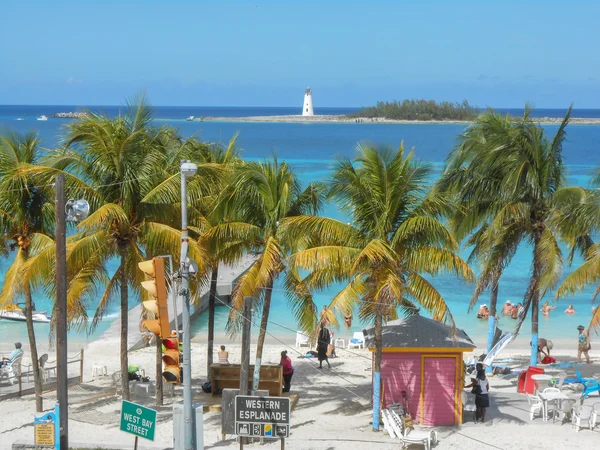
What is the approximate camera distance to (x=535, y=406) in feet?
57.2

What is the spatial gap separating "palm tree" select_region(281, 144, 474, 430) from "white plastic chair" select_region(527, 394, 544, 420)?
327 cm

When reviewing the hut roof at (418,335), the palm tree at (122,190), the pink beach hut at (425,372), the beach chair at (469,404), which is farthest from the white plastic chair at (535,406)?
the palm tree at (122,190)

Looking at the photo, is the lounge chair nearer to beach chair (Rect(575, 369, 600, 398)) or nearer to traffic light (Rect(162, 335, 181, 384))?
beach chair (Rect(575, 369, 600, 398))

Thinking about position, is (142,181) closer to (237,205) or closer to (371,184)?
(237,205)

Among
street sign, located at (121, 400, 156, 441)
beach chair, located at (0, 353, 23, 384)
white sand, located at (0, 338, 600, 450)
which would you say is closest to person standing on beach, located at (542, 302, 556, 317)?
white sand, located at (0, 338, 600, 450)

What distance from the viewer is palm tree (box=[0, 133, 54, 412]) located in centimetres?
1667

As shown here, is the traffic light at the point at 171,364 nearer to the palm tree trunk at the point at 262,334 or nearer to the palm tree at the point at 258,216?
the palm tree at the point at 258,216

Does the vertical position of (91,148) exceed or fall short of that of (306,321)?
it exceeds it

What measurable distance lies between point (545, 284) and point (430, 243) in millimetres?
4824

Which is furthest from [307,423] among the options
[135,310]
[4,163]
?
[135,310]

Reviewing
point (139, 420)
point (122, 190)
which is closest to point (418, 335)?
point (139, 420)

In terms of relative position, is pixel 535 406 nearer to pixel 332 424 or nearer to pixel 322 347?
pixel 332 424

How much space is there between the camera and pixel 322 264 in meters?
15.7

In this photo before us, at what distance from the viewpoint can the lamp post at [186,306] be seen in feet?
41.2
